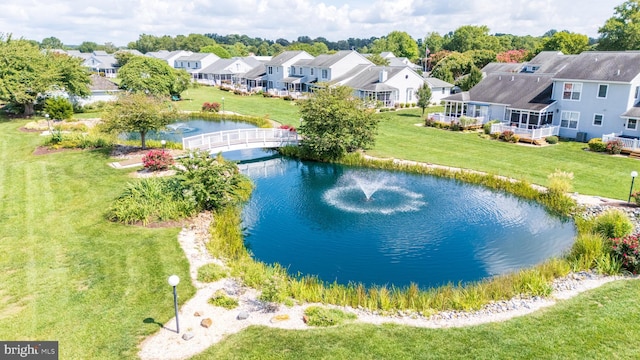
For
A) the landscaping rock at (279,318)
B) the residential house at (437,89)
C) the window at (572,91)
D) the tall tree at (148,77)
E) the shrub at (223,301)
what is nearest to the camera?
the landscaping rock at (279,318)

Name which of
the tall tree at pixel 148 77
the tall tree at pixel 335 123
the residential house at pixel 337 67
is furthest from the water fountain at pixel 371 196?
the tall tree at pixel 148 77

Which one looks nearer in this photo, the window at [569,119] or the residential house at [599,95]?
the residential house at [599,95]

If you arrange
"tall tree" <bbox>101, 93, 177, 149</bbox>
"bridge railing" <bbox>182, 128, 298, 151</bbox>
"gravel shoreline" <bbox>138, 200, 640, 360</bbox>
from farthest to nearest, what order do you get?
"bridge railing" <bbox>182, 128, 298, 151</bbox> → "tall tree" <bbox>101, 93, 177, 149</bbox> → "gravel shoreline" <bbox>138, 200, 640, 360</bbox>

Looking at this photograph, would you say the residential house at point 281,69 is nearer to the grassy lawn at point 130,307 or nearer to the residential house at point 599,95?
the residential house at point 599,95

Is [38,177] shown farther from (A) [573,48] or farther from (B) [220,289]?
(A) [573,48]

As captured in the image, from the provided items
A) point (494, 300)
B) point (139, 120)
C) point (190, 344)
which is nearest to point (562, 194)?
point (494, 300)

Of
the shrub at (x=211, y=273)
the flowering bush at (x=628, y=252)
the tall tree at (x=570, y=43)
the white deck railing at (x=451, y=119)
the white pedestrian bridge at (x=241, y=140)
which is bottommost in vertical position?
the shrub at (x=211, y=273)

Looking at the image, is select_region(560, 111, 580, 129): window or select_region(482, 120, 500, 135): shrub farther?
select_region(482, 120, 500, 135): shrub

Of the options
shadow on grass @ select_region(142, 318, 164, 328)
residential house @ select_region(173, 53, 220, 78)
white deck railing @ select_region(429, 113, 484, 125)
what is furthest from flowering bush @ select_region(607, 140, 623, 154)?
residential house @ select_region(173, 53, 220, 78)

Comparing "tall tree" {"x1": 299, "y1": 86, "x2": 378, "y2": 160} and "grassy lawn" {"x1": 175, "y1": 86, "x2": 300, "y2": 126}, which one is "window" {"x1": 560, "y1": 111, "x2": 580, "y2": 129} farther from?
"grassy lawn" {"x1": 175, "y1": 86, "x2": 300, "y2": 126}
